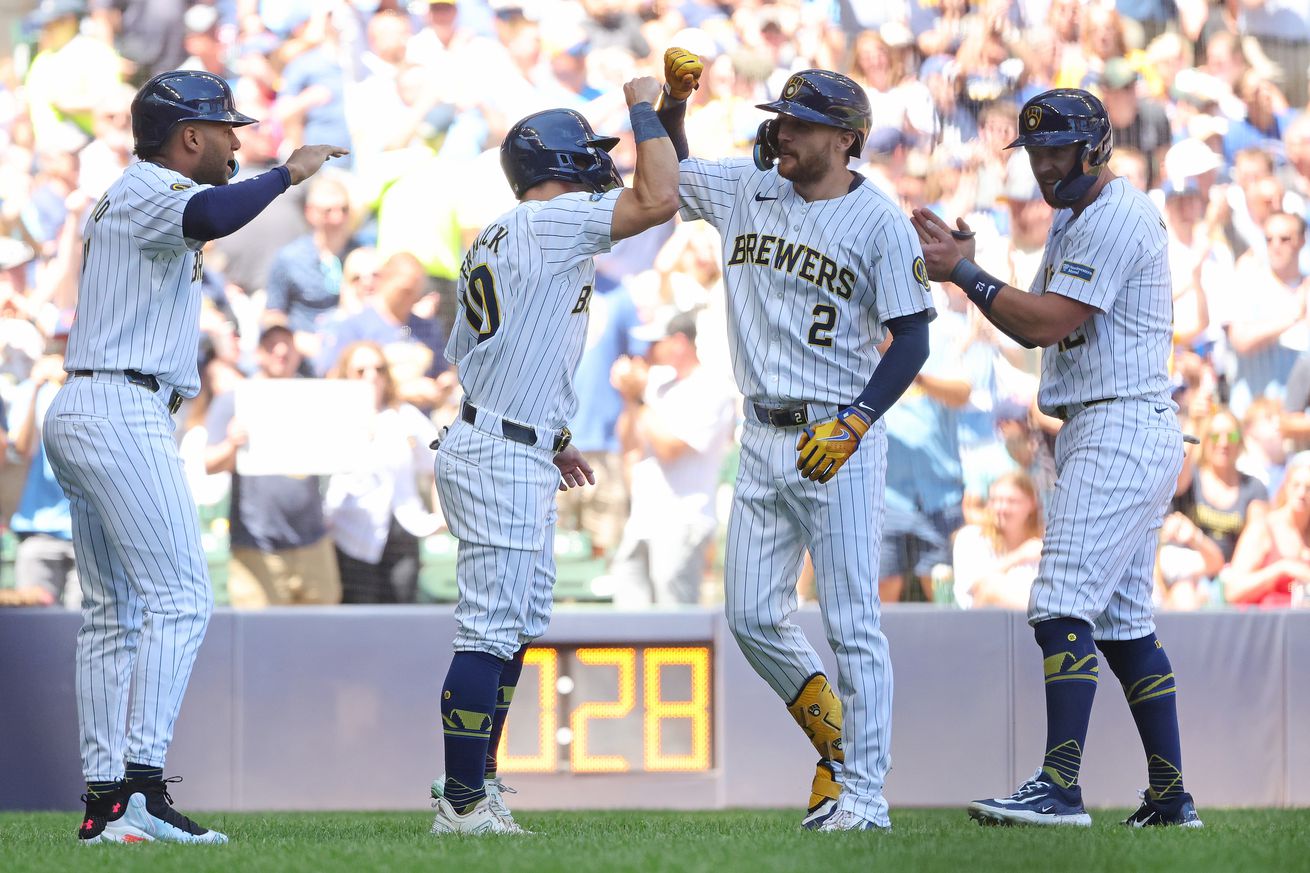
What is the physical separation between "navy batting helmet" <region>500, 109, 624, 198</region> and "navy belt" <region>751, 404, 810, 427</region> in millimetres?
789

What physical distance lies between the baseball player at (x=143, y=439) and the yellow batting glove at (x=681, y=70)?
3.00 feet

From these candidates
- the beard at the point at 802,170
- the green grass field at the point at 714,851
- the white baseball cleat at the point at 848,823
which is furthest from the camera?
the beard at the point at 802,170

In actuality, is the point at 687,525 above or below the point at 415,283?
below

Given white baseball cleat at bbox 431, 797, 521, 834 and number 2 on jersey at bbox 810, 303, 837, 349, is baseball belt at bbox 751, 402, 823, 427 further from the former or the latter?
white baseball cleat at bbox 431, 797, 521, 834

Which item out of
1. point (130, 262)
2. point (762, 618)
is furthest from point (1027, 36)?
point (130, 262)

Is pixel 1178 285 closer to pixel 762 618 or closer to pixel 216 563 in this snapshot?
pixel 762 618

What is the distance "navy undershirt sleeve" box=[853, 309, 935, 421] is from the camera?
4.07m

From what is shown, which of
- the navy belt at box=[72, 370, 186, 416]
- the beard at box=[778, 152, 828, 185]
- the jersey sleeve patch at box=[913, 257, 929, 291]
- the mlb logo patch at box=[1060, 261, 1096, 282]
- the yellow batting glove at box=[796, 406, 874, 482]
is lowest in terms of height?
the yellow batting glove at box=[796, 406, 874, 482]

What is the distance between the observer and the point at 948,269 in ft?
14.6

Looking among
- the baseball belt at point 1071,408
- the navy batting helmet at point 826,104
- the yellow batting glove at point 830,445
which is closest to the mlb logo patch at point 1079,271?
the baseball belt at point 1071,408

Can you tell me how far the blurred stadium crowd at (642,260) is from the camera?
675cm

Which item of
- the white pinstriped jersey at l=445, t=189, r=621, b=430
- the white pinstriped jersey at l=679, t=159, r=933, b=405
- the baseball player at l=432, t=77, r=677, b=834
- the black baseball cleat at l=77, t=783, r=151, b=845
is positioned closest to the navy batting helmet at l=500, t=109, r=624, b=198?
the baseball player at l=432, t=77, r=677, b=834

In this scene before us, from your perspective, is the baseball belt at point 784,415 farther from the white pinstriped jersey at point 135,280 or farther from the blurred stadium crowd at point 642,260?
the blurred stadium crowd at point 642,260

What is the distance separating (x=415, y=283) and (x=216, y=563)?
4.72ft
